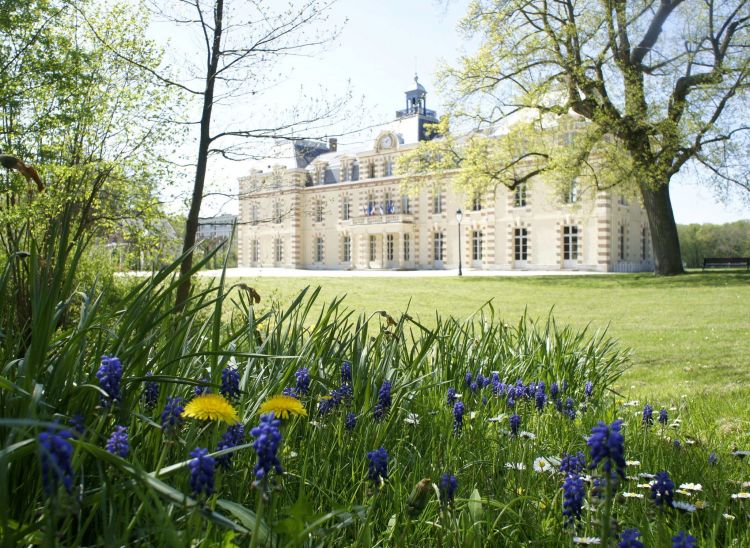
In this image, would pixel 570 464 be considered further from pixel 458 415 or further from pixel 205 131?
pixel 205 131

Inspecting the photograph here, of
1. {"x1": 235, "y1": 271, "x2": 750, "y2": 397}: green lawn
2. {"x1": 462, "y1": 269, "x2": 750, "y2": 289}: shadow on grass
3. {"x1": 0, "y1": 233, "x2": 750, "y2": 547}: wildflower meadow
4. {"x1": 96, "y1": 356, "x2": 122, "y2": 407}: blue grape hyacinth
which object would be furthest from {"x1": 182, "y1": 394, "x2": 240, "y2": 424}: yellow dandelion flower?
{"x1": 462, "y1": 269, "x2": 750, "y2": 289}: shadow on grass

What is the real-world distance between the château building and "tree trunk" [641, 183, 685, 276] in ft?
16.2

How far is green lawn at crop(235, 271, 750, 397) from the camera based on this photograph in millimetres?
5586

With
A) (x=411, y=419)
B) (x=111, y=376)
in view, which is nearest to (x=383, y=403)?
(x=411, y=419)

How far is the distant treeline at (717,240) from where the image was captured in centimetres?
4556

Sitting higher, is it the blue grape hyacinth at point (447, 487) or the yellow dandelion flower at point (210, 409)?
the yellow dandelion flower at point (210, 409)

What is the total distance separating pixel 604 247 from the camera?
29469mm

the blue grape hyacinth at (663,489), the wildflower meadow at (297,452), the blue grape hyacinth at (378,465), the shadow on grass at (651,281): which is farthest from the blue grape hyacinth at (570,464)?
the shadow on grass at (651,281)

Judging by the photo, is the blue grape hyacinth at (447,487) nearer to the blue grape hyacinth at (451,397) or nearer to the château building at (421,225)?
the blue grape hyacinth at (451,397)

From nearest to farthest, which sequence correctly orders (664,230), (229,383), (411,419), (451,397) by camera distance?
1. (229,383)
2. (411,419)
3. (451,397)
4. (664,230)

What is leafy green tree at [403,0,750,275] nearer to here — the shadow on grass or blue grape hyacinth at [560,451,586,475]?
the shadow on grass

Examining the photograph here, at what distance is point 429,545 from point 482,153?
20.6 m

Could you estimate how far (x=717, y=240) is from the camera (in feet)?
154

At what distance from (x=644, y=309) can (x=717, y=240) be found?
136 feet
